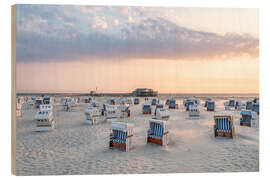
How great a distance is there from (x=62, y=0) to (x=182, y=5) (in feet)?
13.7

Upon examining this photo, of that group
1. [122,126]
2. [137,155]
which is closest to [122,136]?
[122,126]

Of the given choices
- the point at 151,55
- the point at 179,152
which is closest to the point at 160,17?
the point at 151,55

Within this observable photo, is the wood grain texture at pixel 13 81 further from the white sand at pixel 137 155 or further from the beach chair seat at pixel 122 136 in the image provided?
the beach chair seat at pixel 122 136

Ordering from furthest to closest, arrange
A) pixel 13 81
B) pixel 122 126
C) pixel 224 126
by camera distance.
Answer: pixel 224 126 → pixel 13 81 → pixel 122 126

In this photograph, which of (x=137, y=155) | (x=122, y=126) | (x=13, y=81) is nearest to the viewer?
(x=137, y=155)

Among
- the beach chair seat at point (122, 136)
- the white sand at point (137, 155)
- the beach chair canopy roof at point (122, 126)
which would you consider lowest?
the white sand at point (137, 155)

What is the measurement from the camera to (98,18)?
628 centimetres

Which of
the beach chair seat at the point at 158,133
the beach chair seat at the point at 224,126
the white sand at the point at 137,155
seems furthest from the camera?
the beach chair seat at the point at 224,126

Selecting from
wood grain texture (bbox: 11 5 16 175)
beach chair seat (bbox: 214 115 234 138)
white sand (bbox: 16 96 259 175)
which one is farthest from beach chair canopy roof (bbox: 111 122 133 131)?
beach chair seat (bbox: 214 115 234 138)

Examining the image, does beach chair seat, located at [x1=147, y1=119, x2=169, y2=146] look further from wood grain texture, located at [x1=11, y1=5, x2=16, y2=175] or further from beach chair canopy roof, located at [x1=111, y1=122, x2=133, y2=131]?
wood grain texture, located at [x1=11, y1=5, x2=16, y2=175]

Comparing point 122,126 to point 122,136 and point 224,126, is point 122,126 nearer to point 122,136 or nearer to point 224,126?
point 122,136

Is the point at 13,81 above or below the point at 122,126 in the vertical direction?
above

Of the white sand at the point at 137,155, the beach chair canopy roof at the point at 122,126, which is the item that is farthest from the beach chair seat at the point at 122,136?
the white sand at the point at 137,155
